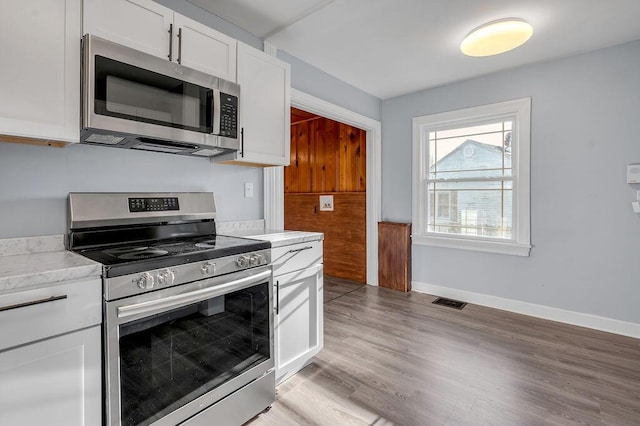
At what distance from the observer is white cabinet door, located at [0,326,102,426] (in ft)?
3.38

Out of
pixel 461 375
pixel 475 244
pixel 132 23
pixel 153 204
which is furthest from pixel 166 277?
pixel 475 244

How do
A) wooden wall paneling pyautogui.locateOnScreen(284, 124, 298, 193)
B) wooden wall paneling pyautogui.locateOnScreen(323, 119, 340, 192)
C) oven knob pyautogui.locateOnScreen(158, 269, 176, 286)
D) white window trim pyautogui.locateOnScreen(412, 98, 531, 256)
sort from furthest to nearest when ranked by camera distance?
wooden wall paneling pyautogui.locateOnScreen(284, 124, 298, 193) → wooden wall paneling pyautogui.locateOnScreen(323, 119, 340, 192) → white window trim pyautogui.locateOnScreen(412, 98, 531, 256) → oven knob pyautogui.locateOnScreen(158, 269, 176, 286)

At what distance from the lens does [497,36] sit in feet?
7.69

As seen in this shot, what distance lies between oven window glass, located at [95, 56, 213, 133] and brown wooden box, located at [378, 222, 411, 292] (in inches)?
111

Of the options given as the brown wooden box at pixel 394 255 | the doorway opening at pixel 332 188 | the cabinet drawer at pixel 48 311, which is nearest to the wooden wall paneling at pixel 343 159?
the doorway opening at pixel 332 188

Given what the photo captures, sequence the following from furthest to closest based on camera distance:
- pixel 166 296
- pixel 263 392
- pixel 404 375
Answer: pixel 404 375, pixel 263 392, pixel 166 296

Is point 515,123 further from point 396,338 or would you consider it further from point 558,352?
point 396,338

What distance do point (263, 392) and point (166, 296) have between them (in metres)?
0.85

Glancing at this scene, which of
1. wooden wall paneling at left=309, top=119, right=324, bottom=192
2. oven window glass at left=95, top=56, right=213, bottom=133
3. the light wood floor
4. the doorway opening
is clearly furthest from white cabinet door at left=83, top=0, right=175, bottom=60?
wooden wall paneling at left=309, top=119, right=324, bottom=192

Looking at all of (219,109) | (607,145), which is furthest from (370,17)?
(607,145)

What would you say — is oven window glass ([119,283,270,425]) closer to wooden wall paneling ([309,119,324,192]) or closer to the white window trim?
the white window trim

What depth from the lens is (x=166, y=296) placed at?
1.33 meters

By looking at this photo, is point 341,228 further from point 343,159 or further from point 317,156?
point 317,156

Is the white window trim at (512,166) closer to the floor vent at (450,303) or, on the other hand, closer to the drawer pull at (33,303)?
the floor vent at (450,303)
